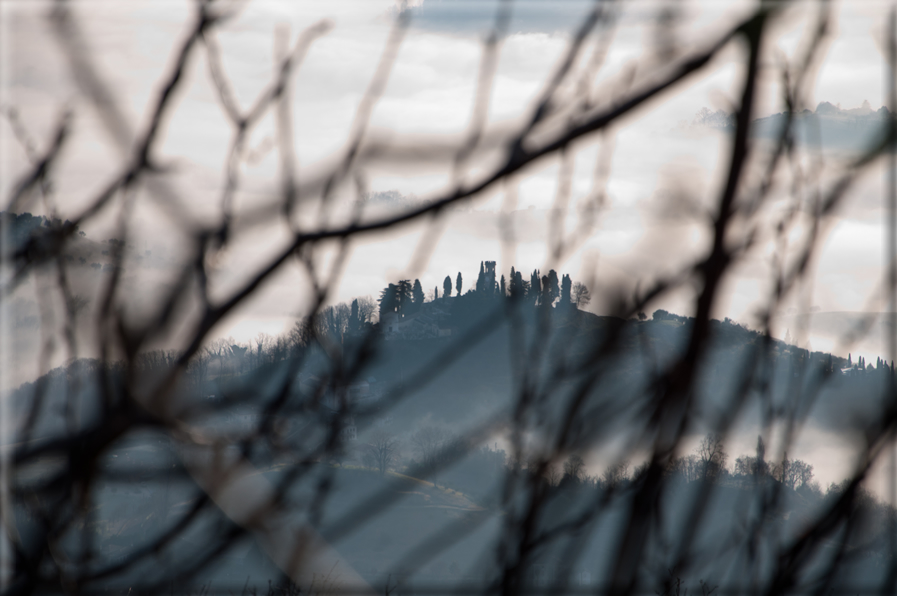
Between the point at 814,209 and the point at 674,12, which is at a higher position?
the point at 674,12

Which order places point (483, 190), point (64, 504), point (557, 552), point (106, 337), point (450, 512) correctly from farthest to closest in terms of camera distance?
point (450, 512) < point (557, 552) < point (64, 504) < point (106, 337) < point (483, 190)

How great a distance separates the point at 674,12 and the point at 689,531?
2.74ft

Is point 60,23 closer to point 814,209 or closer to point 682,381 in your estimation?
point 682,381

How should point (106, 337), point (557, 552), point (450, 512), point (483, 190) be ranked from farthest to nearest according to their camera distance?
point (450, 512) → point (557, 552) → point (106, 337) → point (483, 190)

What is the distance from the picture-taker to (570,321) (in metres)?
1.20

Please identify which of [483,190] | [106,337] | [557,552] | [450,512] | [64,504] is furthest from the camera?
[450,512]

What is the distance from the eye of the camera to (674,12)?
96cm

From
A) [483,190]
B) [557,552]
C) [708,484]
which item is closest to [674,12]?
[483,190]

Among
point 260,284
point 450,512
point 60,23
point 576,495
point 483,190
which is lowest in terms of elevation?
point 450,512

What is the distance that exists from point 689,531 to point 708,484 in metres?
0.08

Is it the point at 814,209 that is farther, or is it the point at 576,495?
the point at 576,495

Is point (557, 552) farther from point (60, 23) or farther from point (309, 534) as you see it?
point (60, 23)

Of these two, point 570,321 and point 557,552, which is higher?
point 570,321

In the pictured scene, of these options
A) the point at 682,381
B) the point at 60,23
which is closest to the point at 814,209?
the point at 682,381
